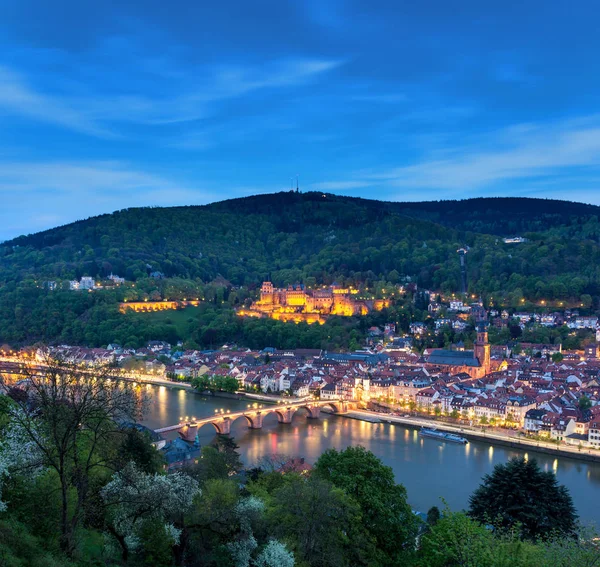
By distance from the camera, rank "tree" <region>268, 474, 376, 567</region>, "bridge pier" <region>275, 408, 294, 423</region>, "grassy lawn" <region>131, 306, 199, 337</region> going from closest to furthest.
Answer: "tree" <region>268, 474, 376, 567</region> → "bridge pier" <region>275, 408, 294, 423</region> → "grassy lawn" <region>131, 306, 199, 337</region>

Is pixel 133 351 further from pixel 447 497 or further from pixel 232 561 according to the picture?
pixel 232 561

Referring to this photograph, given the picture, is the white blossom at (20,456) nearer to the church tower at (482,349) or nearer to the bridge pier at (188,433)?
the bridge pier at (188,433)

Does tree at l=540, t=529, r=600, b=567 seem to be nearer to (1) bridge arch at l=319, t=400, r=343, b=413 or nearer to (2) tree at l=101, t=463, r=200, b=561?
(2) tree at l=101, t=463, r=200, b=561

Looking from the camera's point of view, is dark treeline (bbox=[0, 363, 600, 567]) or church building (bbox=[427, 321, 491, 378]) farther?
church building (bbox=[427, 321, 491, 378])

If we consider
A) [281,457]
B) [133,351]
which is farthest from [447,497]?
[133,351]

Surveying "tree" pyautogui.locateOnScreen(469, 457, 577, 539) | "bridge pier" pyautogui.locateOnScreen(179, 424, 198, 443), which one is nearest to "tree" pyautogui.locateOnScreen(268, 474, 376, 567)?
"tree" pyautogui.locateOnScreen(469, 457, 577, 539)

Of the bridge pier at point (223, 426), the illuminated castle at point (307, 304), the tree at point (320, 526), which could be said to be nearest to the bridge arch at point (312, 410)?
the bridge pier at point (223, 426)

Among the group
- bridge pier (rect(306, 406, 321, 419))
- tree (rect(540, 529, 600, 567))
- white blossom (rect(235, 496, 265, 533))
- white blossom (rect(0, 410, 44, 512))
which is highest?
white blossom (rect(0, 410, 44, 512))
